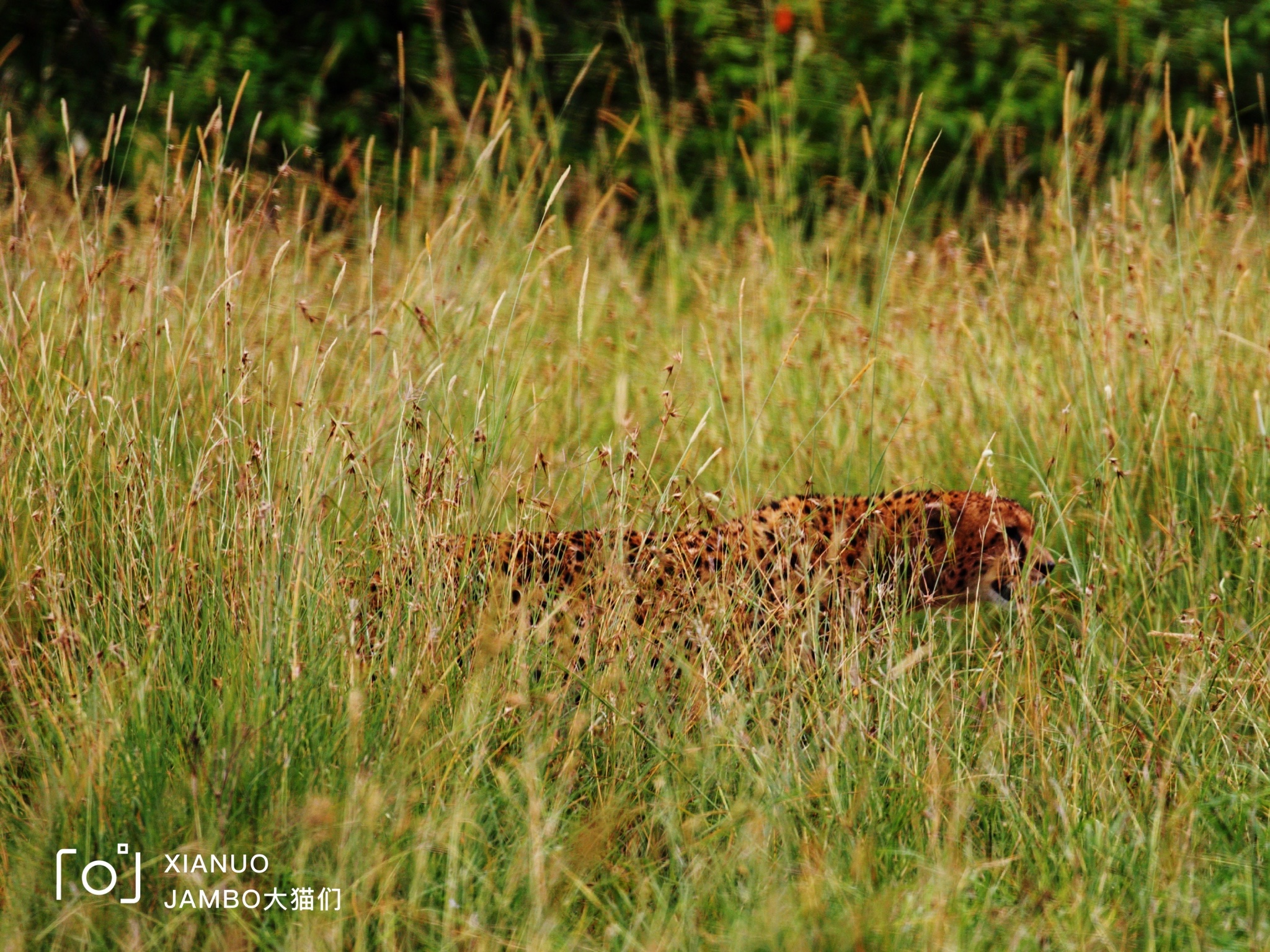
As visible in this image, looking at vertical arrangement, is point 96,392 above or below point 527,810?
above

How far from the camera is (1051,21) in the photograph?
8.86 m

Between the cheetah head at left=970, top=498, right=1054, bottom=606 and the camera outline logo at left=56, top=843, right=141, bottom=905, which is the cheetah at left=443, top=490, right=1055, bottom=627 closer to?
the cheetah head at left=970, top=498, right=1054, bottom=606

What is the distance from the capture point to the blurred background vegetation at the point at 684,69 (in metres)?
8.43

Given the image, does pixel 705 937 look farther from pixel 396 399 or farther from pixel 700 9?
pixel 700 9

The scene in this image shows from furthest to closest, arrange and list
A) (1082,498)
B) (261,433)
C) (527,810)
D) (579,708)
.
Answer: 1. (1082,498)
2. (261,433)
3. (579,708)
4. (527,810)

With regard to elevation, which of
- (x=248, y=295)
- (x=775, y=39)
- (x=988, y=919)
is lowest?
(x=988, y=919)

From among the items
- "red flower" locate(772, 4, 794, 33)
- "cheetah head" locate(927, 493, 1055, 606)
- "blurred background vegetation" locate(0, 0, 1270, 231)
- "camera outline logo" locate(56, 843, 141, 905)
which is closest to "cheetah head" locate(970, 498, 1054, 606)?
"cheetah head" locate(927, 493, 1055, 606)

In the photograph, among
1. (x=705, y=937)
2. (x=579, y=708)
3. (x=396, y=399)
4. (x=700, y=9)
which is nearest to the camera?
(x=705, y=937)

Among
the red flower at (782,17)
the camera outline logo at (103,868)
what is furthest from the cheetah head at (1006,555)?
the red flower at (782,17)

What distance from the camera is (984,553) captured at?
3.35 m

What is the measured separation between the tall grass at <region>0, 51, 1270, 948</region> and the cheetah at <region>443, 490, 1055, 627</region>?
0.09 meters

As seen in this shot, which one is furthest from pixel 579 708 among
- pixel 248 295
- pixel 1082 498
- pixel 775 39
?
pixel 775 39

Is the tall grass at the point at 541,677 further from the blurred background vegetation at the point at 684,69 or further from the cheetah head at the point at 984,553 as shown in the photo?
the blurred background vegetation at the point at 684,69

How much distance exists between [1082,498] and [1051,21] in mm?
6002
